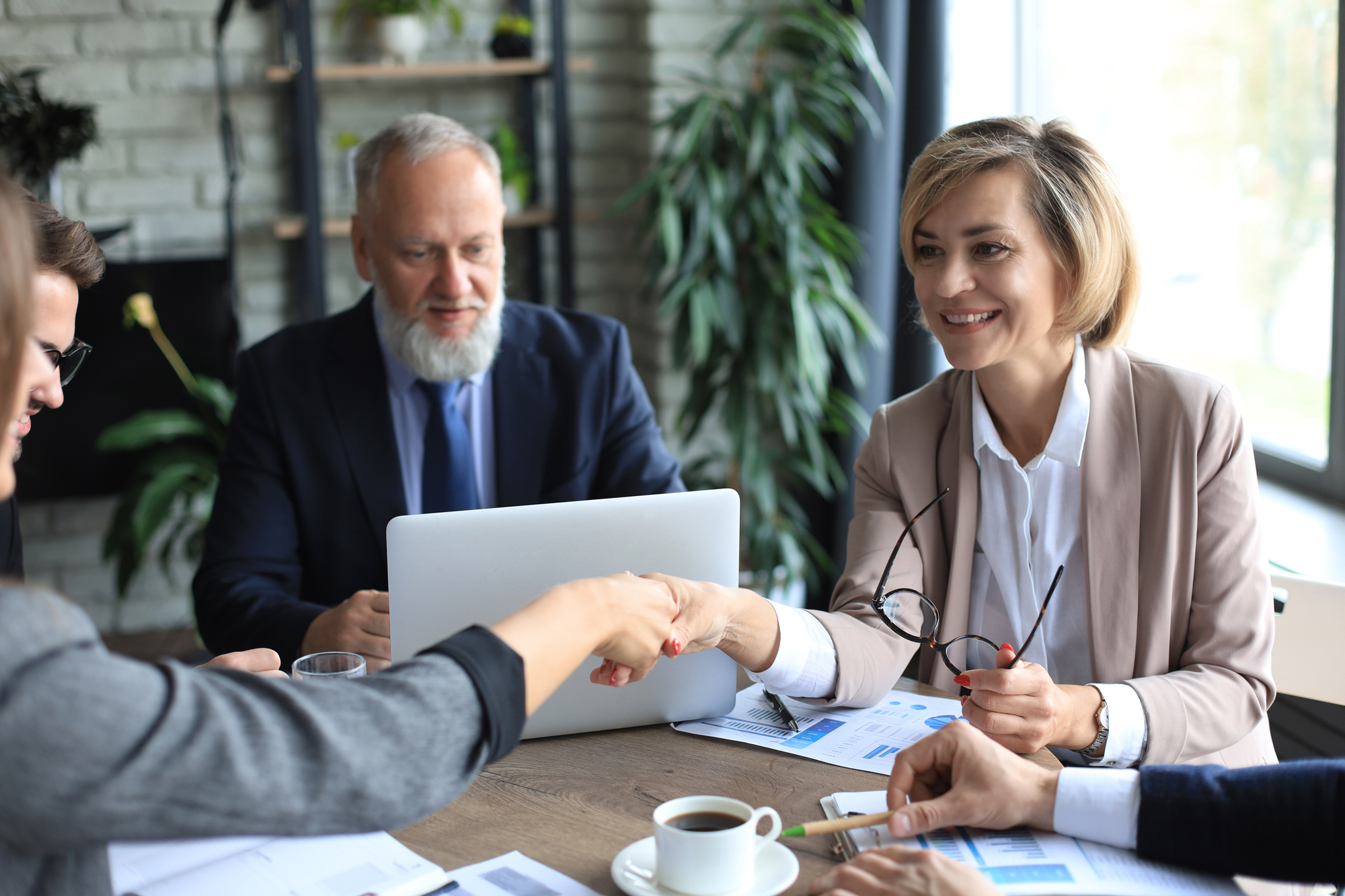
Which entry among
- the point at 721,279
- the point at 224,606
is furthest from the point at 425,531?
the point at 721,279

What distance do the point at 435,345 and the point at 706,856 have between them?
1.31 meters

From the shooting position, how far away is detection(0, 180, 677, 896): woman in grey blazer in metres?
0.71

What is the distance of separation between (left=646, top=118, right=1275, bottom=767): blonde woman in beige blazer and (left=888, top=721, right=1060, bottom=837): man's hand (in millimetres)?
238

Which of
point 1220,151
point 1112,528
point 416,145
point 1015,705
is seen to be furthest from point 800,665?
point 1220,151

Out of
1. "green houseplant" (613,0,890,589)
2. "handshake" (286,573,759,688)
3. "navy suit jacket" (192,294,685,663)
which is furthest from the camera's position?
"green houseplant" (613,0,890,589)

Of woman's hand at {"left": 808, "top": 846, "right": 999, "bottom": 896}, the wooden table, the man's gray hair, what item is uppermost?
the man's gray hair

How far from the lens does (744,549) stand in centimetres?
360

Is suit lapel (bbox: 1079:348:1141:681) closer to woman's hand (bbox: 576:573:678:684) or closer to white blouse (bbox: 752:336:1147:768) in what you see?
white blouse (bbox: 752:336:1147:768)

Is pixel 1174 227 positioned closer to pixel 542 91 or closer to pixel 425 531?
pixel 542 91

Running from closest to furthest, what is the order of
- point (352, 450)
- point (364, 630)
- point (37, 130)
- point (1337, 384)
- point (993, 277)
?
point (364, 630) → point (993, 277) → point (352, 450) → point (1337, 384) → point (37, 130)

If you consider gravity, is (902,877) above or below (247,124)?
below

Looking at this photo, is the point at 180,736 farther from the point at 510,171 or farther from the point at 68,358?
the point at 510,171

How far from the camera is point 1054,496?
1.61 meters

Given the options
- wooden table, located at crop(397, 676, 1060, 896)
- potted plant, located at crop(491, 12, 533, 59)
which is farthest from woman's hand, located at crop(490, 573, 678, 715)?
potted plant, located at crop(491, 12, 533, 59)
